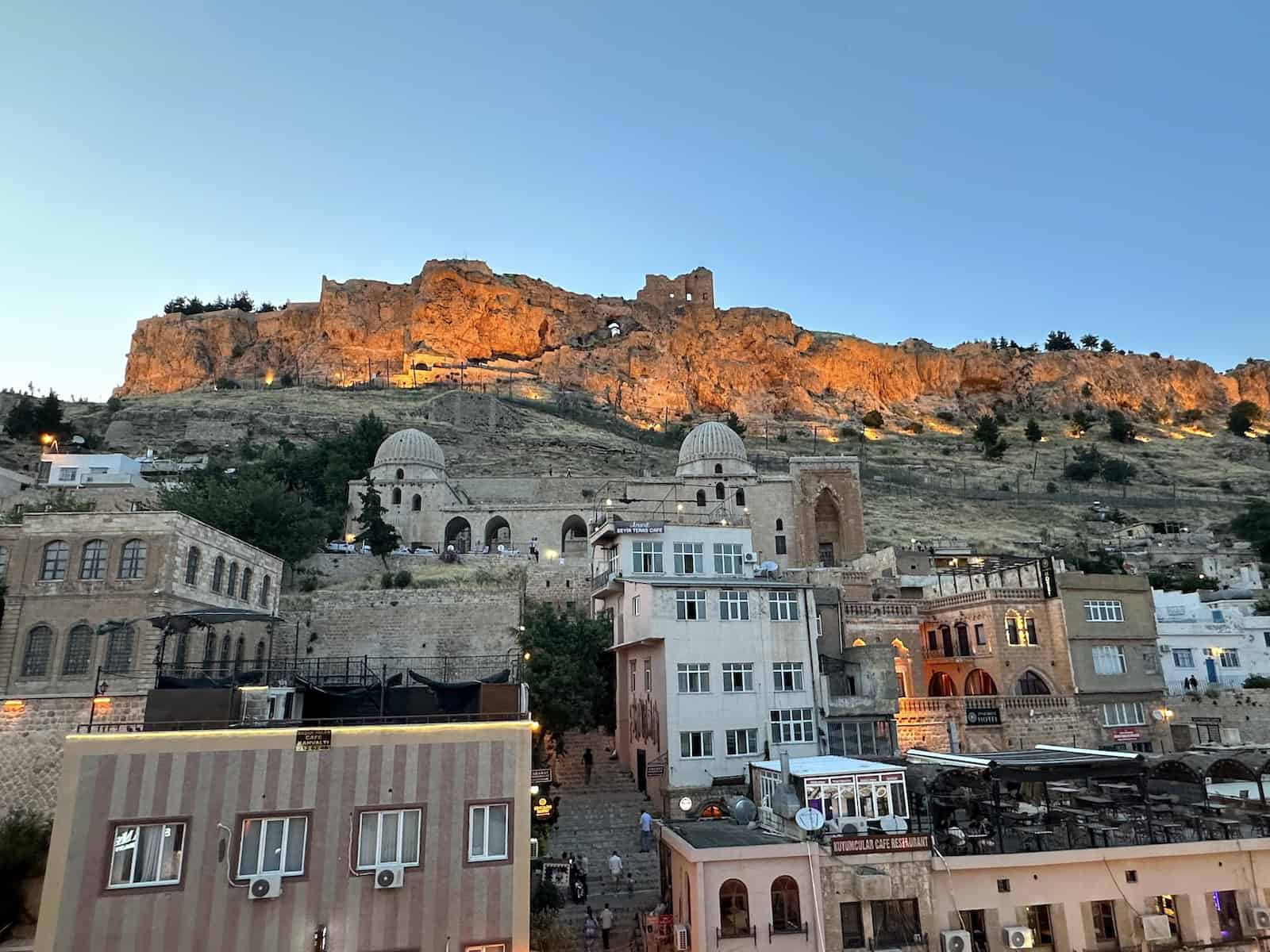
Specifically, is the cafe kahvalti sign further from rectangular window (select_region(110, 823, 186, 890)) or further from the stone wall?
the stone wall

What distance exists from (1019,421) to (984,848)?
315ft

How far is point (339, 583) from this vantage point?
35969 mm

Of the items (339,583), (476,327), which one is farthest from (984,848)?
(476,327)

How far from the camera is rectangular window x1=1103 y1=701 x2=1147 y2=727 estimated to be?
96.7 feet

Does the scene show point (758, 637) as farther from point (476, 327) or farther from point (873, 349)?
point (873, 349)

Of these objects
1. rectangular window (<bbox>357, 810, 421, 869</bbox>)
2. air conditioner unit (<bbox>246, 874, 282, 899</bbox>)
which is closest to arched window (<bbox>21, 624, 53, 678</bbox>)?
air conditioner unit (<bbox>246, 874, 282, 899</bbox>)

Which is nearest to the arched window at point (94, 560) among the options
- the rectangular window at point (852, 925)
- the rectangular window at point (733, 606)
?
the rectangular window at point (733, 606)

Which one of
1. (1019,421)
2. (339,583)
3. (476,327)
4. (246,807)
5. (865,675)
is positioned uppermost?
(476,327)

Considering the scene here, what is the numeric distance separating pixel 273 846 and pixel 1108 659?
2894 cm

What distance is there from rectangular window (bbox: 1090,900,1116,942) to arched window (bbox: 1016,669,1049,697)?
12.7 meters

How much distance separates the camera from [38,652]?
23.3m

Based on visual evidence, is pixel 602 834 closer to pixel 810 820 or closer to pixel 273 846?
pixel 810 820

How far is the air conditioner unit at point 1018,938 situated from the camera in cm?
1656

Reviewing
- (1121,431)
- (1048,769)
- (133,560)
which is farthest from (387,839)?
(1121,431)
